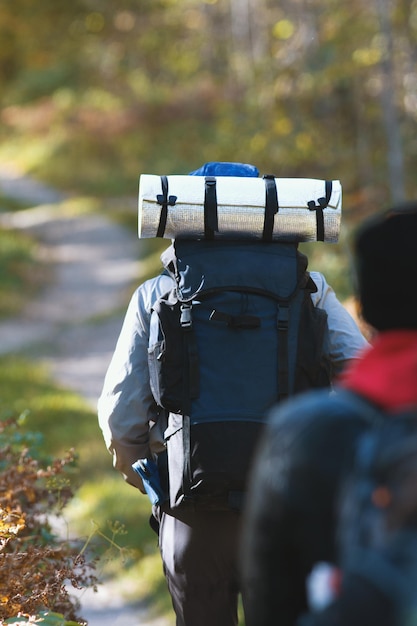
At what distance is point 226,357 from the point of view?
10.3 feet

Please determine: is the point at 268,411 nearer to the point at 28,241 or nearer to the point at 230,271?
the point at 230,271

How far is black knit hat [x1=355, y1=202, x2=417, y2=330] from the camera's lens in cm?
168

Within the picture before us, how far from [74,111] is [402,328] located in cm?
3198

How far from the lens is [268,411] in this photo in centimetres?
311

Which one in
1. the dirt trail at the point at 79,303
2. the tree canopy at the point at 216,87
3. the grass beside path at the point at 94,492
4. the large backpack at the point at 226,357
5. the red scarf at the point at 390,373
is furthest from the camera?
the tree canopy at the point at 216,87

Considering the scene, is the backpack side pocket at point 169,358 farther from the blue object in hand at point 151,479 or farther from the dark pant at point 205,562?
the dark pant at point 205,562

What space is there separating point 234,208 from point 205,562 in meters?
1.19

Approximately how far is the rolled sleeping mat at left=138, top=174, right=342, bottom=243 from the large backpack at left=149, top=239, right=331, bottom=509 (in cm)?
11

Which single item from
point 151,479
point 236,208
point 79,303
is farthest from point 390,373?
point 79,303

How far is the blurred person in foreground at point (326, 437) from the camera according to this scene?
159 cm

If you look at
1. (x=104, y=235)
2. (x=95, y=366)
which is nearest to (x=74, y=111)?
(x=104, y=235)

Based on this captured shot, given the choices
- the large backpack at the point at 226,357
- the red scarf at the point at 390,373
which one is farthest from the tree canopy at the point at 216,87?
the red scarf at the point at 390,373

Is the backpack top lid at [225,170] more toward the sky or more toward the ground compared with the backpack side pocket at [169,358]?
more toward the sky

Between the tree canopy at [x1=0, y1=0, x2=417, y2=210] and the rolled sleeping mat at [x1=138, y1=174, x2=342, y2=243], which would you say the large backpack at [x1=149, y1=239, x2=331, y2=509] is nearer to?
the rolled sleeping mat at [x1=138, y1=174, x2=342, y2=243]
